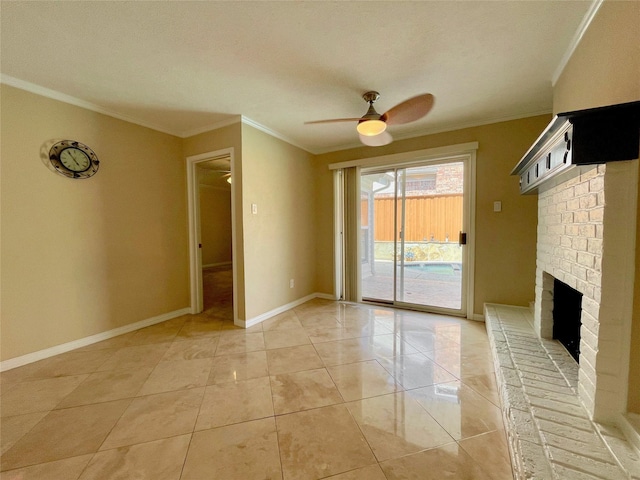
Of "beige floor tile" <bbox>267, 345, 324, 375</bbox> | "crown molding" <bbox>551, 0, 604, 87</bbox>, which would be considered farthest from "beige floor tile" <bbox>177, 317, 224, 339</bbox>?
"crown molding" <bbox>551, 0, 604, 87</bbox>

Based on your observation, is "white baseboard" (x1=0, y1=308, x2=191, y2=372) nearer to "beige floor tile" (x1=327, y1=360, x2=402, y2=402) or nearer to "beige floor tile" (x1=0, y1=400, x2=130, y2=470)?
"beige floor tile" (x1=0, y1=400, x2=130, y2=470)

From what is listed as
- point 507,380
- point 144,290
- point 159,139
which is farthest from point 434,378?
point 159,139

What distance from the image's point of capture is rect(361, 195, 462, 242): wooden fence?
3.52 m

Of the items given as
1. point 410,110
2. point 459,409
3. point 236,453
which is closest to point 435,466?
point 459,409

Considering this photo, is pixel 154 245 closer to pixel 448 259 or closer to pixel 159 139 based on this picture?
pixel 159 139

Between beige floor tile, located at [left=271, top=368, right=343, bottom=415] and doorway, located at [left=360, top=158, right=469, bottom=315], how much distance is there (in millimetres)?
2042

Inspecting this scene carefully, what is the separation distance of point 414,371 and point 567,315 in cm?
130

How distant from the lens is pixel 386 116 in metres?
2.07

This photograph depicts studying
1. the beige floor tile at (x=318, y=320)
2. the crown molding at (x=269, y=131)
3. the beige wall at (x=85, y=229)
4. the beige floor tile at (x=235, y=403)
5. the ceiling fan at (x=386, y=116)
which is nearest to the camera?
the beige floor tile at (x=235, y=403)

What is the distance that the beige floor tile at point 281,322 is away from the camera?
9.48 ft

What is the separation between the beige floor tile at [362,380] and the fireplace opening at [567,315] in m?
1.36

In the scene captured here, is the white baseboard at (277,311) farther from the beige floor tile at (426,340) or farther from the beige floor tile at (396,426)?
the beige floor tile at (396,426)

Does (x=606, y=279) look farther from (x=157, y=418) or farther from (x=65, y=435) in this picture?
(x=65, y=435)

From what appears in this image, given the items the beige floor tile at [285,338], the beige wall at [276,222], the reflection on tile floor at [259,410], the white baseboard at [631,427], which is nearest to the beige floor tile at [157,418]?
the reflection on tile floor at [259,410]
